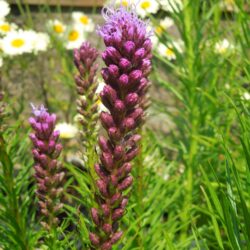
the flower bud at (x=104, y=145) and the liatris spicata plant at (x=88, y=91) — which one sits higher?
the liatris spicata plant at (x=88, y=91)

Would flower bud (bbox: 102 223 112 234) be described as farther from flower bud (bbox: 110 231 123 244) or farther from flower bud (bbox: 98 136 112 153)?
flower bud (bbox: 98 136 112 153)

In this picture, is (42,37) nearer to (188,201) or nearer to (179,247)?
(188,201)

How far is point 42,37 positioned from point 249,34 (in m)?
2.23

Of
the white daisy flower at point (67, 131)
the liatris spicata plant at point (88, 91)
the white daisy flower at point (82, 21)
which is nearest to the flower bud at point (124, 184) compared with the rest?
Result: the liatris spicata plant at point (88, 91)

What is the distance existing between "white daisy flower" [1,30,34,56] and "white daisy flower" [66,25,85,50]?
420 mm

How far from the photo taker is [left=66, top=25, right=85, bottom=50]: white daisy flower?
13.0 feet

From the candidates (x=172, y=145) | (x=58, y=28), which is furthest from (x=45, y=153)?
(x=58, y=28)

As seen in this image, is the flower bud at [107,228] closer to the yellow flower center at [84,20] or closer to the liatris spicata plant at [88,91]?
the liatris spicata plant at [88,91]

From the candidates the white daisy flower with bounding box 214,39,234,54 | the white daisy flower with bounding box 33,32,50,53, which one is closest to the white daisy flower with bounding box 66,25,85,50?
the white daisy flower with bounding box 33,32,50,53

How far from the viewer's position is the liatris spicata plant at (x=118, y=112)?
100 centimetres

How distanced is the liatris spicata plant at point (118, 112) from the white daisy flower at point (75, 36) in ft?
9.69

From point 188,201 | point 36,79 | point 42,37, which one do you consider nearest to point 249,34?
point 188,201

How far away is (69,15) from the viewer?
444cm

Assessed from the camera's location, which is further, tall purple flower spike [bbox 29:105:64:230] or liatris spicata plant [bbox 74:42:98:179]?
liatris spicata plant [bbox 74:42:98:179]
